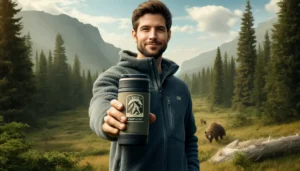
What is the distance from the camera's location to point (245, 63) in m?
24.4

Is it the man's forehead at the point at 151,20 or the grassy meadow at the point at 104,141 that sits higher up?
the man's forehead at the point at 151,20

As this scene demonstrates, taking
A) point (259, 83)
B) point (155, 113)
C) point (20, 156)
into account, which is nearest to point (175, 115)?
point (155, 113)

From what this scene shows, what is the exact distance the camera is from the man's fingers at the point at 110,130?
4.72 ft

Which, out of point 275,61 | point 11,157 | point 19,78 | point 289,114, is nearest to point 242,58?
point 275,61

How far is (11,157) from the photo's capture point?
7.05m

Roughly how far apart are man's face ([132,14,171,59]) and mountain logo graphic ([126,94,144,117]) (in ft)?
2.62

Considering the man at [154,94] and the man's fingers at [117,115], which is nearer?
the man's fingers at [117,115]

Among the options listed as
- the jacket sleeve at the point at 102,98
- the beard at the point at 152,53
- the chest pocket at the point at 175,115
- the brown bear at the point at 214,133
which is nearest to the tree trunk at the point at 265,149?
the brown bear at the point at 214,133

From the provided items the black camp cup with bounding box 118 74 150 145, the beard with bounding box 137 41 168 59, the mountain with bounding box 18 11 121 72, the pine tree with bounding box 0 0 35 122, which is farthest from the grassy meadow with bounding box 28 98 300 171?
the mountain with bounding box 18 11 121 72

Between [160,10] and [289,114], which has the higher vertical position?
[160,10]

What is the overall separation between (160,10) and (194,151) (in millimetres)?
1272

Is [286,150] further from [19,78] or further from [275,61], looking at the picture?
[19,78]

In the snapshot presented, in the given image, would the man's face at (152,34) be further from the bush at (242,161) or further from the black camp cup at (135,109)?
the bush at (242,161)

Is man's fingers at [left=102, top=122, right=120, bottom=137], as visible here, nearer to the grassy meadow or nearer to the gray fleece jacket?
the gray fleece jacket
